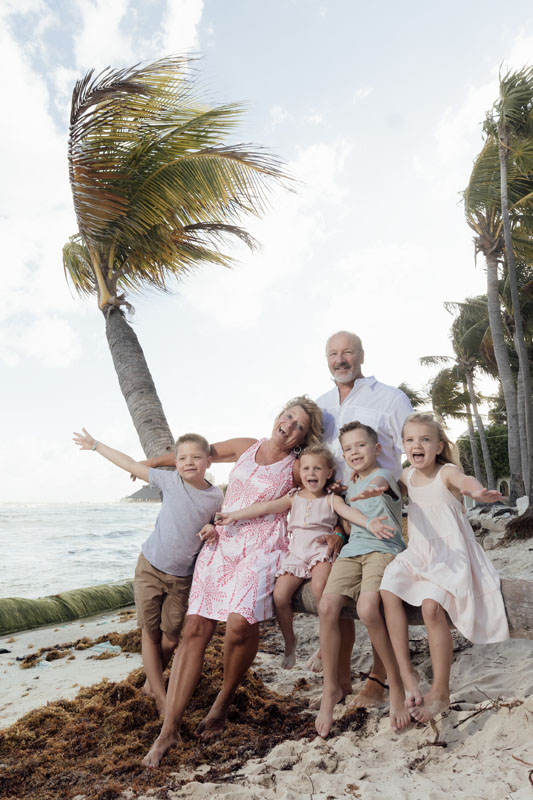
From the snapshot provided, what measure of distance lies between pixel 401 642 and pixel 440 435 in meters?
1.28

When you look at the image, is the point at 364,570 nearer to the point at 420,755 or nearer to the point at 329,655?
the point at 329,655

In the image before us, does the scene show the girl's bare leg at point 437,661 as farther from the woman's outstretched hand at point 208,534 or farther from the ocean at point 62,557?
the ocean at point 62,557

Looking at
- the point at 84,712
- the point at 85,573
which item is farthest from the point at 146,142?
the point at 85,573

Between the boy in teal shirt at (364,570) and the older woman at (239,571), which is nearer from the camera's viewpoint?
the boy in teal shirt at (364,570)

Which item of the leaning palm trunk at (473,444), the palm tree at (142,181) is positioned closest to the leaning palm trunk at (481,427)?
the leaning palm trunk at (473,444)

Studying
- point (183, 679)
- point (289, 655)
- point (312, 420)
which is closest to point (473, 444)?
point (312, 420)

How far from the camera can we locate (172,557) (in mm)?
3709

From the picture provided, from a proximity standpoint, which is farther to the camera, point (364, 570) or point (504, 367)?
point (504, 367)

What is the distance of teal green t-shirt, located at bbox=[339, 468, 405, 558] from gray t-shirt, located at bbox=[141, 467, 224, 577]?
95 centimetres

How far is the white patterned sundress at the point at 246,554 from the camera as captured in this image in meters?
3.36

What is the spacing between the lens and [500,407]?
136 feet

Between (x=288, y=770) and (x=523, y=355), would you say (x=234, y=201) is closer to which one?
(x=288, y=770)

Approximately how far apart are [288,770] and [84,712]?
68.3 inches

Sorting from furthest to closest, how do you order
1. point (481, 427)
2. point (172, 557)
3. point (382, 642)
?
point (481, 427) < point (172, 557) < point (382, 642)
